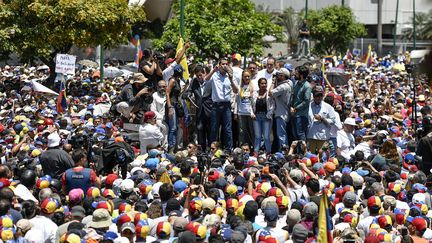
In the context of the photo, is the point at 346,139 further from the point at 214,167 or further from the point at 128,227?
the point at 128,227

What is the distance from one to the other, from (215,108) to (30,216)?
6.73 metres

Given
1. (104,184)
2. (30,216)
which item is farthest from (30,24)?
(30,216)

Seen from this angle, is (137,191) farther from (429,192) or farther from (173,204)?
(429,192)

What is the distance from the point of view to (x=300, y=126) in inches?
573

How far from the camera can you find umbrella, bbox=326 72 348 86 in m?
29.8

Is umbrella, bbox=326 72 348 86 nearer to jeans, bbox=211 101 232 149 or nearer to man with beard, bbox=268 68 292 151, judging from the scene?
jeans, bbox=211 101 232 149

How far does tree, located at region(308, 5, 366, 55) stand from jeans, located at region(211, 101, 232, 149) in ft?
145

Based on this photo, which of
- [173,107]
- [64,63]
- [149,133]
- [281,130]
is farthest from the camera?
[64,63]

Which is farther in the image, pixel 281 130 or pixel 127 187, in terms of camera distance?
pixel 281 130

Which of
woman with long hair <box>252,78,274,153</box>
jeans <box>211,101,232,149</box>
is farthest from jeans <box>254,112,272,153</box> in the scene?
jeans <box>211,101,232,149</box>

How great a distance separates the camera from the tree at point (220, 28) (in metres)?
30.7

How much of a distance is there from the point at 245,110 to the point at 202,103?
74 centimetres

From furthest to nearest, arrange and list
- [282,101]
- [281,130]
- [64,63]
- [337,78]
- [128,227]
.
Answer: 1. [337,78]
2. [64,63]
3. [281,130]
4. [282,101]
5. [128,227]

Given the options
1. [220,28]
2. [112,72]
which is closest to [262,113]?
[220,28]
